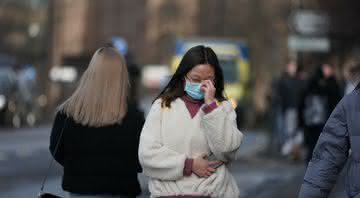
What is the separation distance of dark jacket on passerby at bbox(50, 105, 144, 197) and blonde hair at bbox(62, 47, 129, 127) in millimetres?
41

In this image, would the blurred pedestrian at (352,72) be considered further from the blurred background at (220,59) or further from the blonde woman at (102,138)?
the blonde woman at (102,138)

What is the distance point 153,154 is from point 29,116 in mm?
29015

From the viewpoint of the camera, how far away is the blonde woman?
5.13 metres

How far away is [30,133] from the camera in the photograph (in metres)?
28.1

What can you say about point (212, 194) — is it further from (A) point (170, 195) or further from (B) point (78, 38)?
(B) point (78, 38)

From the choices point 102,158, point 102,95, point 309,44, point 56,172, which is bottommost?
point 56,172

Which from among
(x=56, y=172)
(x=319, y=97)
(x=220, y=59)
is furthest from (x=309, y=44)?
(x=220, y=59)

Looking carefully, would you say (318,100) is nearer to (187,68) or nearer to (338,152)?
(187,68)

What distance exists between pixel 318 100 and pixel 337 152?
1028 cm

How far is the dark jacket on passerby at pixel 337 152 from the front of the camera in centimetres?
412

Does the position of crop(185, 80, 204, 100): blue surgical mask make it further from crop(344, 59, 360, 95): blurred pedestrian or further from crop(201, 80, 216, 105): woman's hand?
crop(344, 59, 360, 95): blurred pedestrian

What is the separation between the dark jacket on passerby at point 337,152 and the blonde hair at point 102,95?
1264 mm

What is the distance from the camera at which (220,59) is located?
1351 inches

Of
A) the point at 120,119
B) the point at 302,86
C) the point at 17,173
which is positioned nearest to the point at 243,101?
the point at 302,86
